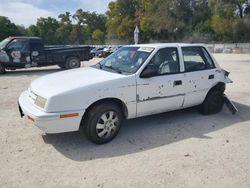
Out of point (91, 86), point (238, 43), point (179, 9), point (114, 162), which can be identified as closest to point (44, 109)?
point (91, 86)

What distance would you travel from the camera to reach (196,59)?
632 centimetres

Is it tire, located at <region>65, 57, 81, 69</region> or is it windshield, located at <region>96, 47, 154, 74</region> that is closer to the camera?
windshield, located at <region>96, 47, 154, 74</region>

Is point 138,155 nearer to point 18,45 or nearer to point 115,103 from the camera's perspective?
point 115,103

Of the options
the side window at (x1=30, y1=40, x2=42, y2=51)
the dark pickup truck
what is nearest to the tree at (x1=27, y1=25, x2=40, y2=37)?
the dark pickup truck

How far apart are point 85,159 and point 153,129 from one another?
69.6 inches

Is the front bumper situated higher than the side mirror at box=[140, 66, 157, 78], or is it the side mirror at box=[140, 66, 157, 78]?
the side mirror at box=[140, 66, 157, 78]

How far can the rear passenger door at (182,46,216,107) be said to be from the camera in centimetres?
594

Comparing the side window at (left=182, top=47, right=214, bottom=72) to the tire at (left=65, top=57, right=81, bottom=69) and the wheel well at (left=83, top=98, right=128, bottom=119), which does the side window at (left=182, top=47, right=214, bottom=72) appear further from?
the tire at (left=65, top=57, right=81, bottom=69)

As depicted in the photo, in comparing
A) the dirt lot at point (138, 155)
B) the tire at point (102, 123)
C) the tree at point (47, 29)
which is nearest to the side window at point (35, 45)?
the dirt lot at point (138, 155)

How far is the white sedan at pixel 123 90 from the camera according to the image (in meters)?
4.45

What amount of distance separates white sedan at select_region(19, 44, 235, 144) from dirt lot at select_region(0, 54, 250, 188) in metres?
0.39

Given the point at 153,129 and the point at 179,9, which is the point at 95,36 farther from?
the point at 153,129

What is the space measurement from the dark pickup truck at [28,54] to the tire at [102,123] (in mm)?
10634

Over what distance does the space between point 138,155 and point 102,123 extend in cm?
80
